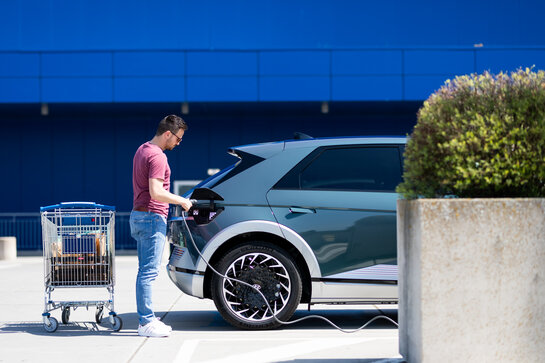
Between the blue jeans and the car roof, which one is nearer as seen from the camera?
the blue jeans

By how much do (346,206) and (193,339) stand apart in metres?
1.86

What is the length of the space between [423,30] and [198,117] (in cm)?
836

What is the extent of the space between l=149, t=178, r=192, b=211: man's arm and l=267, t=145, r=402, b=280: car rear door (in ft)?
2.95

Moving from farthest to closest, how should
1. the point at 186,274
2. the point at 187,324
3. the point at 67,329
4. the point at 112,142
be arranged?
the point at 112,142 < the point at 187,324 < the point at 67,329 < the point at 186,274

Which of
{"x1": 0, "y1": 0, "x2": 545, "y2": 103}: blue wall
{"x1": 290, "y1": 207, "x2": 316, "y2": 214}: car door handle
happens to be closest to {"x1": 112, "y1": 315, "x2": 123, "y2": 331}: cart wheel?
{"x1": 290, "y1": 207, "x2": 316, "y2": 214}: car door handle

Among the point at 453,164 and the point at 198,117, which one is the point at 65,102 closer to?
the point at 198,117

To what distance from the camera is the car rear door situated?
6781 mm

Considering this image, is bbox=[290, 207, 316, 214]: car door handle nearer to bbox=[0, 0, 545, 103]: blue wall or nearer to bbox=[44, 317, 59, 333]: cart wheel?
bbox=[44, 317, 59, 333]: cart wheel

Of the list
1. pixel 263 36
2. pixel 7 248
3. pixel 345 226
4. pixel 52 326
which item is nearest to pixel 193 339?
pixel 52 326

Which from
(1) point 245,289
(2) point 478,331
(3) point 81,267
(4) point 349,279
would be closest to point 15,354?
(3) point 81,267

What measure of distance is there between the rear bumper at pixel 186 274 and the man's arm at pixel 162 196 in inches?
28.2

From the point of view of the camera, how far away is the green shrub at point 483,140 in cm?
438

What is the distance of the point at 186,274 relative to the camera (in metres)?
6.92

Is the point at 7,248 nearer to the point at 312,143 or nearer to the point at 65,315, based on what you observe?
the point at 65,315
